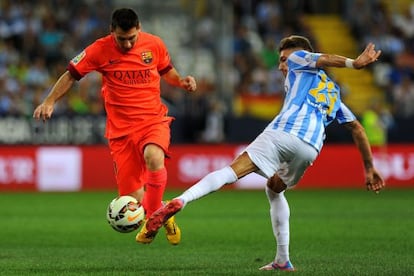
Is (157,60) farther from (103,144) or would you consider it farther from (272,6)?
(272,6)

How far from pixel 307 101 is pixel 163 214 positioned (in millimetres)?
1621

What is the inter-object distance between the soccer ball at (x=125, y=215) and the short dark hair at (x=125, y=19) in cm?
161

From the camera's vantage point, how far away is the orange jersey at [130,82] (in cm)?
1048

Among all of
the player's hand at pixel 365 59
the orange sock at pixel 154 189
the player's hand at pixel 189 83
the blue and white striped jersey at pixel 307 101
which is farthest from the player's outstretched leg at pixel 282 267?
the player's hand at pixel 189 83

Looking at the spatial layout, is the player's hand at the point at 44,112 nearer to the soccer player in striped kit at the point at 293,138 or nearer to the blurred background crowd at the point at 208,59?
the soccer player in striped kit at the point at 293,138

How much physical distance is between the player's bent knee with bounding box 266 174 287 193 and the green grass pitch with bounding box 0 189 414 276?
0.73 metres

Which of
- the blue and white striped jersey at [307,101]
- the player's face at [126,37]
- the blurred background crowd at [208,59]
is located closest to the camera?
the blue and white striped jersey at [307,101]

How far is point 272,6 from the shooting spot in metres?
29.3

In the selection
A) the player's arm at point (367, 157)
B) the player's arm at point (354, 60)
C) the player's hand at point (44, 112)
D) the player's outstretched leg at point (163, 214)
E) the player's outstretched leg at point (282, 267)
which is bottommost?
the player's outstretched leg at point (282, 267)

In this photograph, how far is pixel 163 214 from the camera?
8.72 meters

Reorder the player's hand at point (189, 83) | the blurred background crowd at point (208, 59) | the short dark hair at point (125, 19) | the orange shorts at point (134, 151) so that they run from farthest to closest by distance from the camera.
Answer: the blurred background crowd at point (208, 59), the player's hand at point (189, 83), the orange shorts at point (134, 151), the short dark hair at point (125, 19)

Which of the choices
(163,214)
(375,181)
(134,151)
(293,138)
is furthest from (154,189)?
(375,181)

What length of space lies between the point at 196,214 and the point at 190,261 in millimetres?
7211

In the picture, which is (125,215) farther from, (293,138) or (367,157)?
(367,157)
